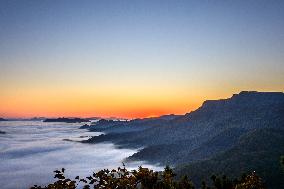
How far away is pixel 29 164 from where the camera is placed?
173375 millimetres

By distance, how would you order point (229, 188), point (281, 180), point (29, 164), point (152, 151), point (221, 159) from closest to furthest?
point (229, 188) → point (281, 180) → point (221, 159) → point (152, 151) → point (29, 164)

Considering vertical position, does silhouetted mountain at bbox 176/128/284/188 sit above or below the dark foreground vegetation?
below

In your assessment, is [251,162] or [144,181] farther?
[251,162]

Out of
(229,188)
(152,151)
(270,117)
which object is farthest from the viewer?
(270,117)

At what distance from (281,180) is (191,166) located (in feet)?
85.1

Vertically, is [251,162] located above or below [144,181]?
below

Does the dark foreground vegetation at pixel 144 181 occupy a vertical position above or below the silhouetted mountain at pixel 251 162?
above

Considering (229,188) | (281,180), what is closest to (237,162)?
(281,180)

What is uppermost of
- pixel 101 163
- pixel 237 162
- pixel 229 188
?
pixel 229 188

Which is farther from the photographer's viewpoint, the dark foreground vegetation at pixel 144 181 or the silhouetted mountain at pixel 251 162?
the silhouetted mountain at pixel 251 162

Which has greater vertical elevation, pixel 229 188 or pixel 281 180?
pixel 229 188

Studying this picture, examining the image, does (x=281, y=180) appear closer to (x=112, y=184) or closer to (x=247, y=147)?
(x=247, y=147)

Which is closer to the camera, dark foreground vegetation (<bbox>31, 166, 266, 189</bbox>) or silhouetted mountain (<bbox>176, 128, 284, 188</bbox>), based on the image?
dark foreground vegetation (<bbox>31, 166, 266, 189</bbox>)

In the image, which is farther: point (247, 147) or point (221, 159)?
point (247, 147)
